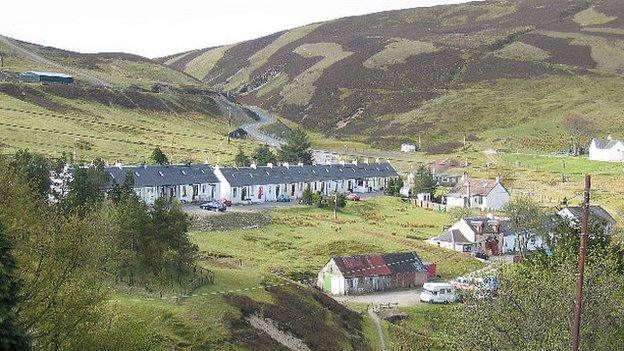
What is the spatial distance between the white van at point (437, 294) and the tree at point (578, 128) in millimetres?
103054

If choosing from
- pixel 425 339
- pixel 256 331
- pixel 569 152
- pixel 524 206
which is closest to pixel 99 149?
pixel 524 206

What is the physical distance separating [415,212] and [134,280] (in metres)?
53.6

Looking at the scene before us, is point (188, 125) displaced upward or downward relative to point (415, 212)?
upward

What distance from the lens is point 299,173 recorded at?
9981cm

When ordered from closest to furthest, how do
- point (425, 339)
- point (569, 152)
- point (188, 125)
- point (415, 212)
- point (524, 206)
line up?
1. point (425, 339)
2. point (524, 206)
3. point (415, 212)
4. point (569, 152)
5. point (188, 125)

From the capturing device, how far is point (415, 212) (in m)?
92.0

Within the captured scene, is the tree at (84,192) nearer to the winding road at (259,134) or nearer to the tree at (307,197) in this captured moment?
the tree at (307,197)

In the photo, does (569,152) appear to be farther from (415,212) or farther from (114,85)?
(114,85)

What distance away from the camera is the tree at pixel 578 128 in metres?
155

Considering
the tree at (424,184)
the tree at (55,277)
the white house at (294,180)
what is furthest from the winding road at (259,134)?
the tree at (55,277)

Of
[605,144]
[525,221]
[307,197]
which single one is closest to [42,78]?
[307,197]

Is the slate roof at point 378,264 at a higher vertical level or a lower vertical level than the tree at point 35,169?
lower

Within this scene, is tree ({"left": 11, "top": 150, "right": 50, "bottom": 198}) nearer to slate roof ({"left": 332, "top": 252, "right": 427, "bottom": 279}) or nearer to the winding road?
slate roof ({"left": 332, "top": 252, "right": 427, "bottom": 279})

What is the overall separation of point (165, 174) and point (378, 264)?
3366cm
